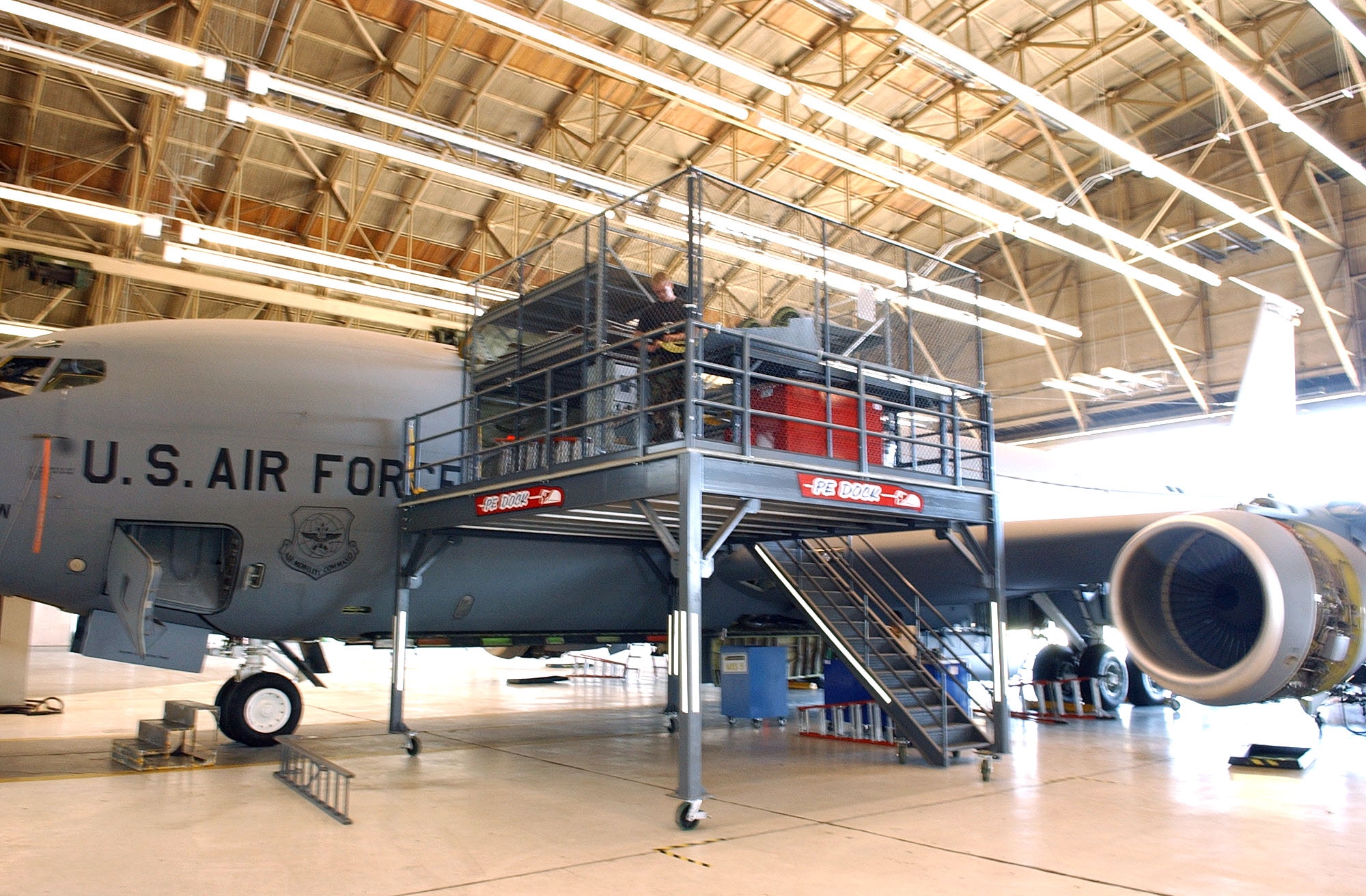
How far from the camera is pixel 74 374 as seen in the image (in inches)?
382

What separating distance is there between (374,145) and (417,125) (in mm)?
766

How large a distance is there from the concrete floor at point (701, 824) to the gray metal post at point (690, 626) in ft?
1.36

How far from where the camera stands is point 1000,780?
8.94m

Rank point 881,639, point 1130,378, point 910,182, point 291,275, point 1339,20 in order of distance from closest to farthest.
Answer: point 881,639, point 1339,20, point 910,182, point 291,275, point 1130,378

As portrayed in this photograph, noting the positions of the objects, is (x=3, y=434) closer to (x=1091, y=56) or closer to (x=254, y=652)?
(x=254, y=652)

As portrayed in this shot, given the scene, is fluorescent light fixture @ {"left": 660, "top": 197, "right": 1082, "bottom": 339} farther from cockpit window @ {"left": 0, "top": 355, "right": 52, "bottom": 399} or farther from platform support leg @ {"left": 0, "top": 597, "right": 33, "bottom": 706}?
platform support leg @ {"left": 0, "top": 597, "right": 33, "bottom": 706}

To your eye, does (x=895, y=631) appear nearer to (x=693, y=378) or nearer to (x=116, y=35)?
(x=693, y=378)

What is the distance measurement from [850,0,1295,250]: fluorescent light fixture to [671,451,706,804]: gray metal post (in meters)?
7.74

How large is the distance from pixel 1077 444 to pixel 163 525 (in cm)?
2946

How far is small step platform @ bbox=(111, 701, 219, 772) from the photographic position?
9.76 m

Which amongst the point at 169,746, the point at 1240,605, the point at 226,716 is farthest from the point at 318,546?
the point at 1240,605

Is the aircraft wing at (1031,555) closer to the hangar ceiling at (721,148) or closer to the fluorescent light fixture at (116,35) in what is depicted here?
the hangar ceiling at (721,148)

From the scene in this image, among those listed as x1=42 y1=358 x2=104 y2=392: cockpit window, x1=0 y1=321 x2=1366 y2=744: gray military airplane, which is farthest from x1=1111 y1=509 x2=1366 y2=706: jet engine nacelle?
x1=42 y1=358 x2=104 y2=392: cockpit window

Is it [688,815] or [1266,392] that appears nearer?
[688,815]
